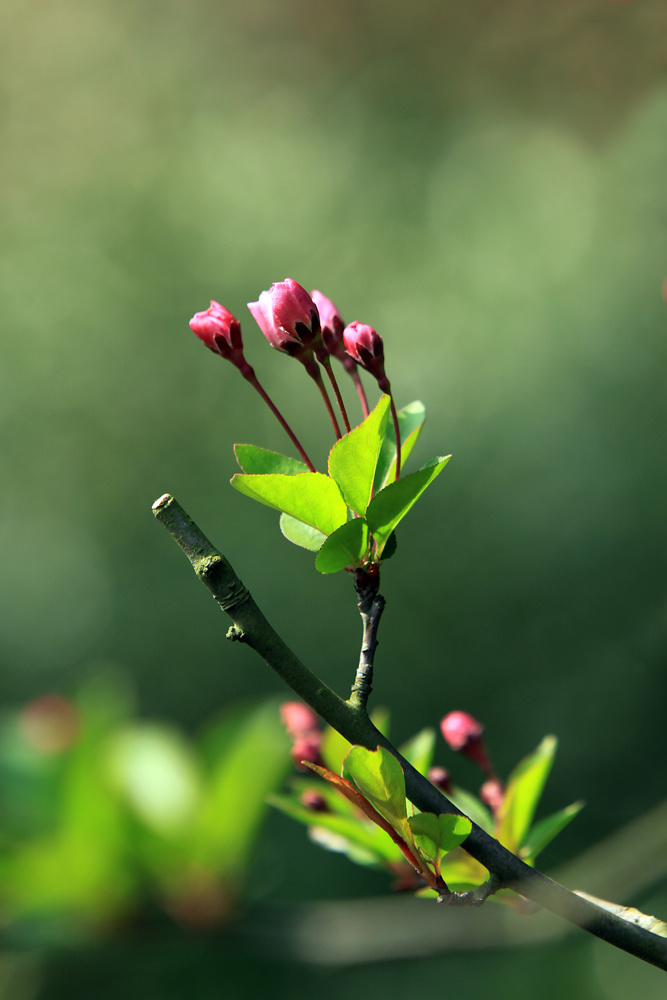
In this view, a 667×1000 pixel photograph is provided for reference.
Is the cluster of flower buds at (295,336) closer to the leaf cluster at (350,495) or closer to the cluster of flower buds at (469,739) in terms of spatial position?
the leaf cluster at (350,495)

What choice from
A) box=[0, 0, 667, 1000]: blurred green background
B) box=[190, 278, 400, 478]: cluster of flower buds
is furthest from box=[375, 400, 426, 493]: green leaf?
box=[0, 0, 667, 1000]: blurred green background

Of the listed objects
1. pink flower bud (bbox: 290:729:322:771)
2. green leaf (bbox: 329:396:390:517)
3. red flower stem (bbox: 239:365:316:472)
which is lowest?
pink flower bud (bbox: 290:729:322:771)

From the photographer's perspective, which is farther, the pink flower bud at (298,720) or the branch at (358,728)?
the pink flower bud at (298,720)

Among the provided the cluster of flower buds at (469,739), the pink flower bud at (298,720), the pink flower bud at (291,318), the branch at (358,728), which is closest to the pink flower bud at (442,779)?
the cluster of flower buds at (469,739)

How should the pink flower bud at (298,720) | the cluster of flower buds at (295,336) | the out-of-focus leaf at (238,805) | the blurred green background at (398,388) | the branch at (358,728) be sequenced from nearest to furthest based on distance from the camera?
the branch at (358,728) → the cluster of flower buds at (295,336) → the pink flower bud at (298,720) → the out-of-focus leaf at (238,805) → the blurred green background at (398,388)

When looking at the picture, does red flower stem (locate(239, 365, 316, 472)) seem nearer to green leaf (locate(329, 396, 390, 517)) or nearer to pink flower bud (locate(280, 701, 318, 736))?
green leaf (locate(329, 396, 390, 517))

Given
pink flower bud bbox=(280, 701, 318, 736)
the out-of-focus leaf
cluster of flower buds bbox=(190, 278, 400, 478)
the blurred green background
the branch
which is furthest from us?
the blurred green background
